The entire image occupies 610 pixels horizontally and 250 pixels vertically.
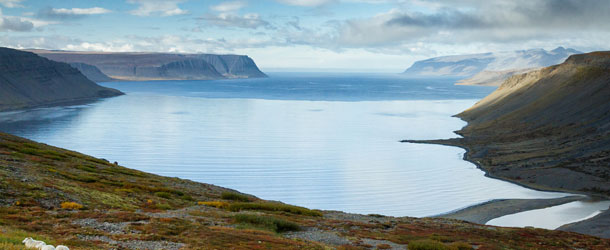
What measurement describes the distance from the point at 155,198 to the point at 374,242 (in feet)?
51.8

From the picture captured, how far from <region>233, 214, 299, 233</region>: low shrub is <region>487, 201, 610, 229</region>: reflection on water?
29.3 meters

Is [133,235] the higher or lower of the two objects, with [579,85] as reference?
lower

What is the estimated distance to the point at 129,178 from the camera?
1703 inches

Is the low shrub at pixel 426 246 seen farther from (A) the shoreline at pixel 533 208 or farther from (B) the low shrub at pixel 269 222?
(A) the shoreline at pixel 533 208

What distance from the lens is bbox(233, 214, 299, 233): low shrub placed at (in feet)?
87.1

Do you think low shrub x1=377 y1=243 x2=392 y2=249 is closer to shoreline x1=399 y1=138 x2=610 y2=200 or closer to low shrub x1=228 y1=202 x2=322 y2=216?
low shrub x1=228 y1=202 x2=322 y2=216

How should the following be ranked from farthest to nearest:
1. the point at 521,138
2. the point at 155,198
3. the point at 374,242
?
the point at 521,138, the point at 155,198, the point at 374,242

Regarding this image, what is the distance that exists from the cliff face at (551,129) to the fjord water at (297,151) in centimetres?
542

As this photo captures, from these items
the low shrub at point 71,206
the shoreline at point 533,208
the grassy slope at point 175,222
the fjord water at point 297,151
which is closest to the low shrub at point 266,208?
the grassy slope at point 175,222

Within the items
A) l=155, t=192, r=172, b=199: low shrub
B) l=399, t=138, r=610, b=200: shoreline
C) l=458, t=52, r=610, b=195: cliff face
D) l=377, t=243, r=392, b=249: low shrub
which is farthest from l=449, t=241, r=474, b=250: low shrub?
l=458, t=52, r=610, b=195: cliff face

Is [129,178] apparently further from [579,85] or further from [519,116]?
[579,85]

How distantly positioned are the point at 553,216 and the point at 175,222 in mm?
43049

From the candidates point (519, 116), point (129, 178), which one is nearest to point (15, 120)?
point (129, 178)

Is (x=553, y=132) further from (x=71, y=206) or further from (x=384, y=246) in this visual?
(x=71, y=206)
